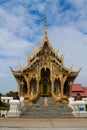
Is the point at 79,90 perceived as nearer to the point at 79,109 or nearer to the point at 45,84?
the point at 45,84

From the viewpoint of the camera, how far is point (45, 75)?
32625mm

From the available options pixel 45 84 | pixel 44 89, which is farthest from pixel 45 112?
pixel 45 84

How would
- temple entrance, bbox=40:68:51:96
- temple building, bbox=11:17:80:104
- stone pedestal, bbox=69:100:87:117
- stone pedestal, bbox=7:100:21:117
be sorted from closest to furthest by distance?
stone pedestal, bbox=7:100:21:117 → stone pedestal, bbox=69:100:87:117 → temple building, bbox=11:17:80:104 → temple entrance, bbox=40:68:51:96

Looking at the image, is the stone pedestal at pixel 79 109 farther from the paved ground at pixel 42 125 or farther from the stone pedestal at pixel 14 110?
the paved ground at pixel 42 125

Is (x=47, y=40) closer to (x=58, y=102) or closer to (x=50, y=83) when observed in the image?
(x=50, y=83)

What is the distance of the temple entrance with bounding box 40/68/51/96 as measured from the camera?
31938 millimetres

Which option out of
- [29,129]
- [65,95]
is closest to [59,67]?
[65,95]

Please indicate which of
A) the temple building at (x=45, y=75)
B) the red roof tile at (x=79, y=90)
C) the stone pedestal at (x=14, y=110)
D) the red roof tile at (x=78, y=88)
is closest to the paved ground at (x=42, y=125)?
the stone pedestal at (x=14, y=110)

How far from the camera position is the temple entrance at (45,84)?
105 ft

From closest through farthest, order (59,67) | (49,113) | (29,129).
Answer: (29,129) → (49,113) → (59,67)

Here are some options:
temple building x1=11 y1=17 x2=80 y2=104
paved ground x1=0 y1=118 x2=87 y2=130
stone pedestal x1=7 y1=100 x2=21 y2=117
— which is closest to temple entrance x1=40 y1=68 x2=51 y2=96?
temple building x1=11 y1=17 x2=80 y2=104

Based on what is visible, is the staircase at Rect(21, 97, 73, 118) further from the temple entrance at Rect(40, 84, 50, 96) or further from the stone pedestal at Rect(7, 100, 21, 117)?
the temple entrance at Rect(40, 84, 50, 96)

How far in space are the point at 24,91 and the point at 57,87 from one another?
13.1 feet

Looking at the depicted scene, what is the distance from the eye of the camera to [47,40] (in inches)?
1284
